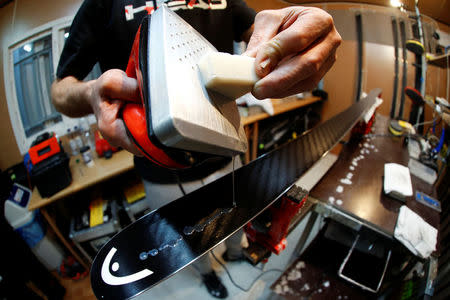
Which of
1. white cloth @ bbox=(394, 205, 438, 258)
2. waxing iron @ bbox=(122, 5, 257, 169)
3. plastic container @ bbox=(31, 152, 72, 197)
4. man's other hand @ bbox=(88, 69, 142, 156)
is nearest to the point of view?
waxing iron @ bbox=(122, 5, 257, 169)

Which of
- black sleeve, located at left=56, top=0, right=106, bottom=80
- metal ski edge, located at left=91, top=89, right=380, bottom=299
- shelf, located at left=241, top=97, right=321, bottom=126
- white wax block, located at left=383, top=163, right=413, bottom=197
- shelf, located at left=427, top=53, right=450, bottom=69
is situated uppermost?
black sleeve, located at left=56, top=0, right=106, bottom=80

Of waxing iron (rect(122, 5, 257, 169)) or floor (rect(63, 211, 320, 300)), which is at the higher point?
waxing iron (rect(122, 5, 257, 169))

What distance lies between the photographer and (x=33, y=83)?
115 centimetres

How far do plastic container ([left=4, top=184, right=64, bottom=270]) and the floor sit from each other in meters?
0.30

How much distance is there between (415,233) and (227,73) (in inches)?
37.5

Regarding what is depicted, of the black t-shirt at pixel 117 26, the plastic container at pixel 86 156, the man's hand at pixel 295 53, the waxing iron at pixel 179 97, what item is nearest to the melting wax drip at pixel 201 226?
the waxing iron at pixel 179 97

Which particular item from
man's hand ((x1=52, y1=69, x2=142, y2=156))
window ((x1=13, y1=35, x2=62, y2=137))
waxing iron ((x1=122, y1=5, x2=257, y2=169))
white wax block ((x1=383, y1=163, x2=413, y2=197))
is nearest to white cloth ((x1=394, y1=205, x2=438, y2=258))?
white wax block ((x1=383, y1=163, x2=413, y2=197))

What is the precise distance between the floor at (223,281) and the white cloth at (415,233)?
0.67m

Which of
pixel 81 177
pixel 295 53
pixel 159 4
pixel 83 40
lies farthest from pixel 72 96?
pixel 81 177

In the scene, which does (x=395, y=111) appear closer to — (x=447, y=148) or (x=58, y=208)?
(x=447, y=148)

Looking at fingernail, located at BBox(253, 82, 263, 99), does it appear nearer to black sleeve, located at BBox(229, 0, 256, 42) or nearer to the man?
the man

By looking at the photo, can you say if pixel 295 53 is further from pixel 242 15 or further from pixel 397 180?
pixel 397 180

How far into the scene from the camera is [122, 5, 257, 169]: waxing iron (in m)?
0.20

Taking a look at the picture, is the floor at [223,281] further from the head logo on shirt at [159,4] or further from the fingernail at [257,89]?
the head logo on shirt at [159,4]
